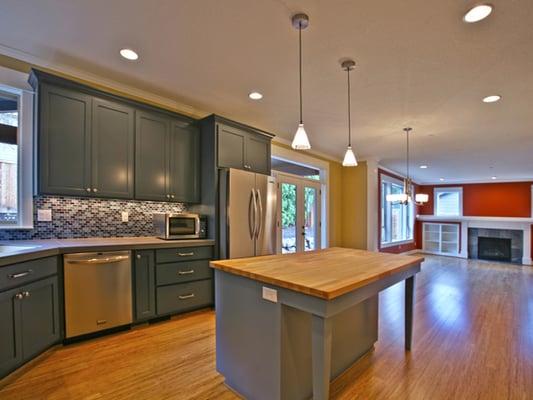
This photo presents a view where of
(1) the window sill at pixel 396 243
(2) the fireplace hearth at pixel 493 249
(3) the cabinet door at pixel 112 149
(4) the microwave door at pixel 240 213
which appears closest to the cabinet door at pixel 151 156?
(3) the cabinet door at pixel 112 149

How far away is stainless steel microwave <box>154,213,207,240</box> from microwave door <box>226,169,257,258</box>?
0.34 metres

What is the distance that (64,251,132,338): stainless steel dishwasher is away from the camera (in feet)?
7.81

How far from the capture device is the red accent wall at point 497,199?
8.69 metres

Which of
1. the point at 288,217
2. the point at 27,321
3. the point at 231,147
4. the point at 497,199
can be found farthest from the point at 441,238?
the point at 27,321

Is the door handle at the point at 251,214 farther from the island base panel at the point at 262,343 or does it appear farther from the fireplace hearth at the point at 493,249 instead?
the fireplace hearth at the point at 493,249

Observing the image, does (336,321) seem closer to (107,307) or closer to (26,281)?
(107,307)

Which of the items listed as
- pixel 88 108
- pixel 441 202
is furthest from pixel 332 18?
pixel 441 202

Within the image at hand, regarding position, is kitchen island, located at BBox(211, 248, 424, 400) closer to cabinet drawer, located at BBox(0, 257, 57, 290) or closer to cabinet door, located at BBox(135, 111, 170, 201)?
cabinet drawer, located at BBox(0, 257, 57, 290)

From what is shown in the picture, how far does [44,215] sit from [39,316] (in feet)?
3.19

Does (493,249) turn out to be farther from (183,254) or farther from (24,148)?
(24,148)

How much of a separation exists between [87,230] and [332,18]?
9.71ft

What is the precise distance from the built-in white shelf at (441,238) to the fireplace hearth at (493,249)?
657mm

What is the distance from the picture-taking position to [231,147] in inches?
141

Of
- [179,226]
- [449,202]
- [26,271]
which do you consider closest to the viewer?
[26,271]
